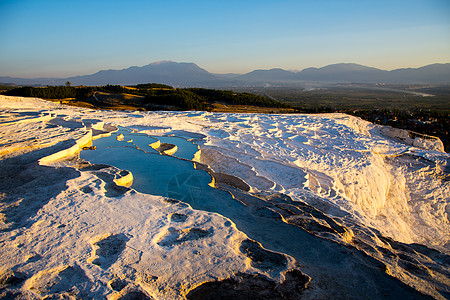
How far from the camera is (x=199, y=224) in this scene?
4270 millimetres

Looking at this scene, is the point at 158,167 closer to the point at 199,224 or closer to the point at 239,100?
the point at 199,224

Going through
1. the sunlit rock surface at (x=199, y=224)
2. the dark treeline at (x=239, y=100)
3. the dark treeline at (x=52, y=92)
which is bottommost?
the sunlit rock surface at (x=199, y=224)

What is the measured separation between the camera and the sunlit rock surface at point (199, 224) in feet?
10.4

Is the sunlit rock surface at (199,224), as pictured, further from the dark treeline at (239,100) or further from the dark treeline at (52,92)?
the dark treeline at (239,100)

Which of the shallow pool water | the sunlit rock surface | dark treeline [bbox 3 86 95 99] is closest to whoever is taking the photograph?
the sunlit rock surface

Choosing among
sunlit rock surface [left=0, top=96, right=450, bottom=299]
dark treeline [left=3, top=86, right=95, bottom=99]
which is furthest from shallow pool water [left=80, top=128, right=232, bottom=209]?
dark treeline [left=3, top=86, right=95, bottom=99]

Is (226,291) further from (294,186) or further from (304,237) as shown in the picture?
(294,186)

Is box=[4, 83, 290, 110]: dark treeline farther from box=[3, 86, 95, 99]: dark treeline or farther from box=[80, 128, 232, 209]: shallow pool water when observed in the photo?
box=[80, 128, 232, 209]: shallow pool water

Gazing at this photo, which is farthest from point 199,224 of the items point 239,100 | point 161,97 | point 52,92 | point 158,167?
point 239,100

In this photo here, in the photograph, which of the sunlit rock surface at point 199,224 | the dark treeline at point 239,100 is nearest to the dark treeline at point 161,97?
the dark treeline at point 239,100

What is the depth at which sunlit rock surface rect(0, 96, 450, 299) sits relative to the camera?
3172 millimetres

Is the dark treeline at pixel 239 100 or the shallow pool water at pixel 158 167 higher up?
the dark treeline at pixel 239 100

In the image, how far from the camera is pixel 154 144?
9578 millimetres

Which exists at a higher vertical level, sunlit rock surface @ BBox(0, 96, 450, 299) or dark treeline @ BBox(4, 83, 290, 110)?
dark treeline @ BBox(4, 83, 290, 110)
